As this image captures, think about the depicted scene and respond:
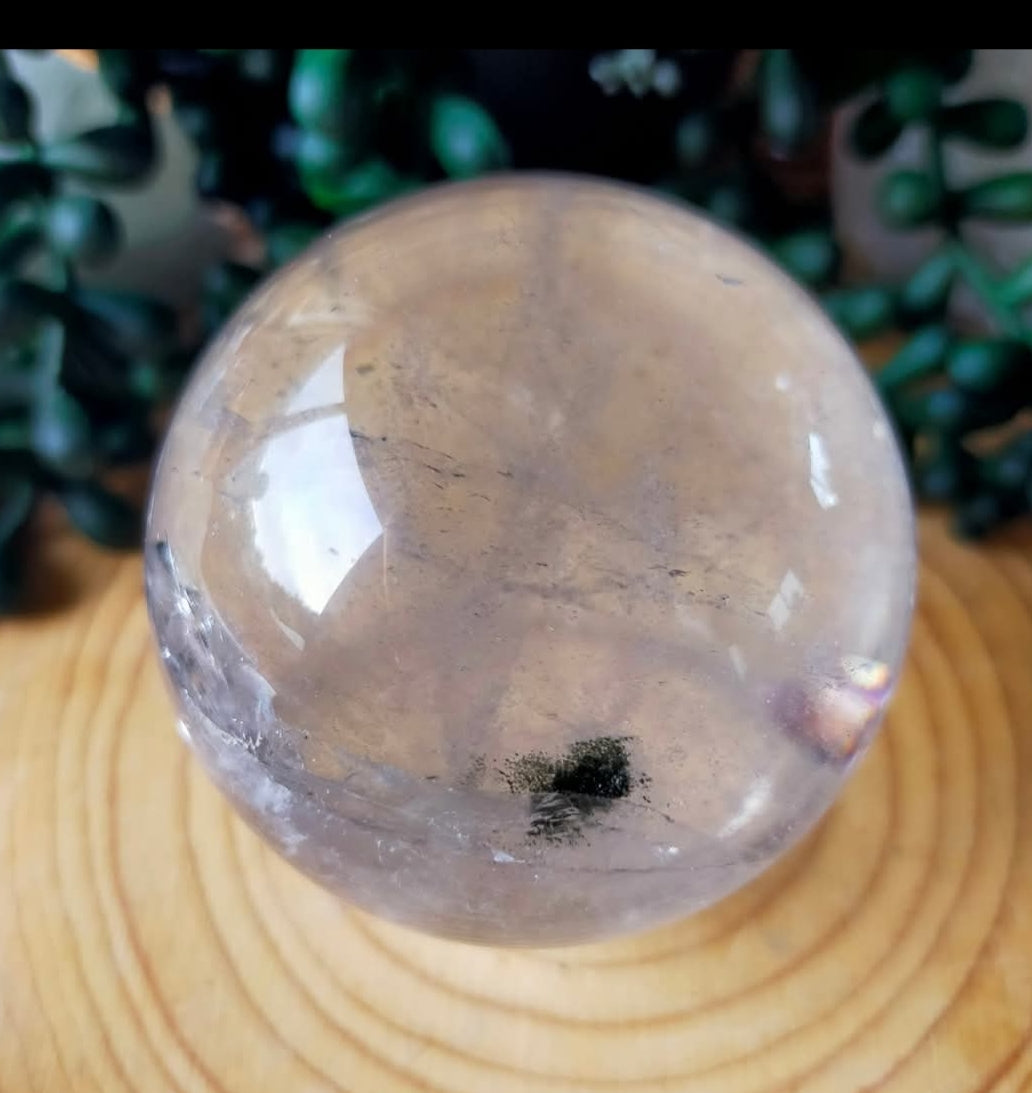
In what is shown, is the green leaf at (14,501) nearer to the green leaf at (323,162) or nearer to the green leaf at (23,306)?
the green leaf at (23,306)

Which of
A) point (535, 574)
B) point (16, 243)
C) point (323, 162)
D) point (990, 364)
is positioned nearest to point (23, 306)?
point (16, 243)

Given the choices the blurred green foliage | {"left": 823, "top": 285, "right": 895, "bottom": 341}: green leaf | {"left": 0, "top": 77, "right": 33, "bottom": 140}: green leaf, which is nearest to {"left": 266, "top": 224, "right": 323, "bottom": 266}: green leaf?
the blurred green foliage

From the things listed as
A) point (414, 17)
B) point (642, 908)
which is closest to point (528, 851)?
point (642, 908)

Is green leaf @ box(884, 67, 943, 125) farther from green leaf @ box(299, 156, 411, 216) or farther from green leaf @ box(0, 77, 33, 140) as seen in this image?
green leaf @ box(0, 77, 33, 140)

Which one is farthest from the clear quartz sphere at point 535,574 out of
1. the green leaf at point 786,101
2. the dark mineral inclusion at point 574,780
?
the green leaf at point 786,101

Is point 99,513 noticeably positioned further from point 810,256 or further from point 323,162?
point 810,256

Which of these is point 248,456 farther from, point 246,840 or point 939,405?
point 939,405
